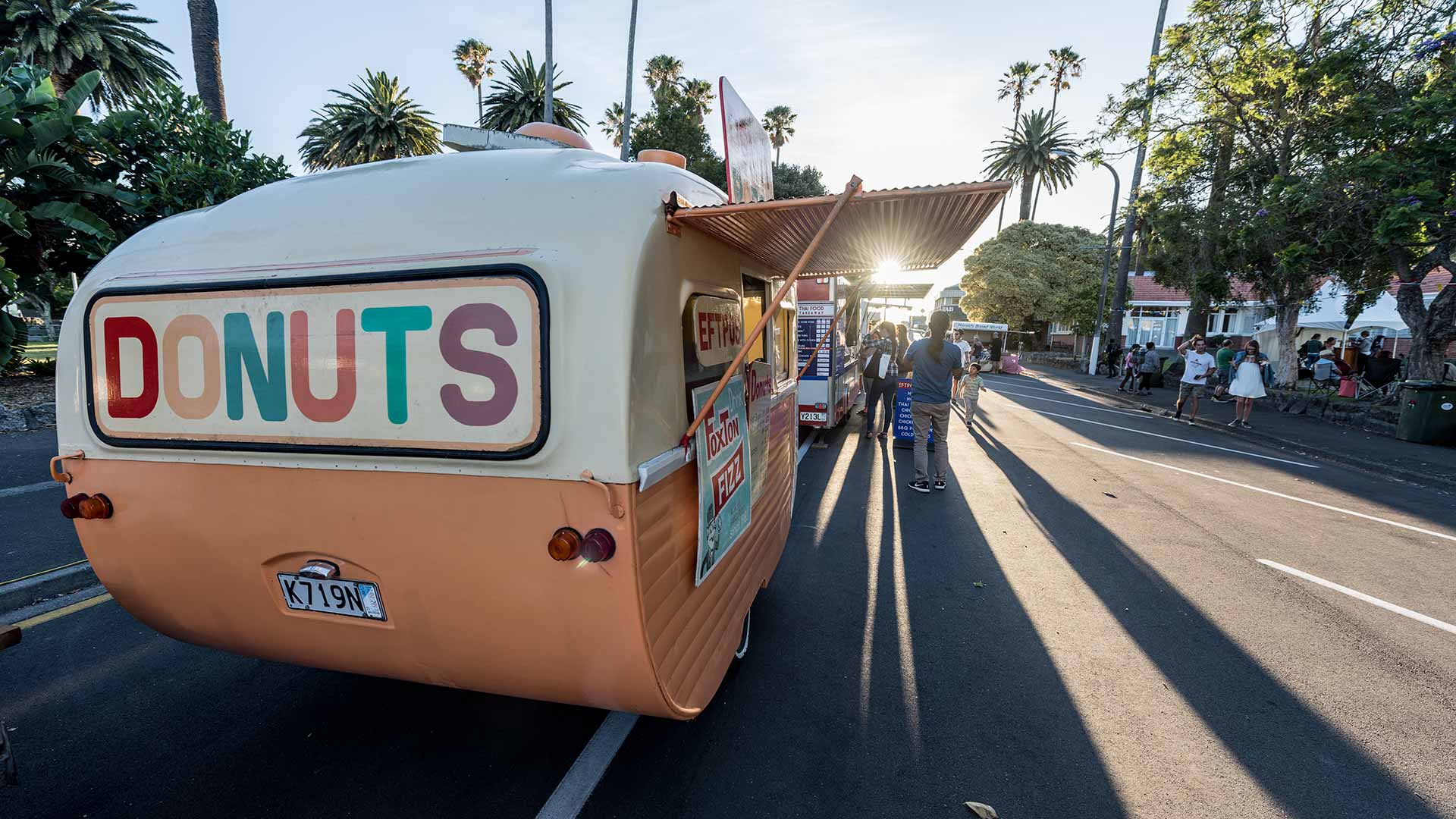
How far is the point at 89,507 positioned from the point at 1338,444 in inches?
618

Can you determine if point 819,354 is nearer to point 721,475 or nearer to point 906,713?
point 906,713

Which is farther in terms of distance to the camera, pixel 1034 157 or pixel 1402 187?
pixel 1034 157

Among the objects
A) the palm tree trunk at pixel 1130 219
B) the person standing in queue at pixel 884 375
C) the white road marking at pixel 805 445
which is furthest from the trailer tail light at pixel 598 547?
the palm tree trunk at pixel 1130 219

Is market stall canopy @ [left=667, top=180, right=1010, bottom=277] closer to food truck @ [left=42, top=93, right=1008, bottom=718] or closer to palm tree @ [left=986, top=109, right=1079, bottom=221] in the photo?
food truck @ [left=42, top=93, right=1008, bottom=718]

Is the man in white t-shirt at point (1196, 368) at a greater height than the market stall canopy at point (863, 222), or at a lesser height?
lesser

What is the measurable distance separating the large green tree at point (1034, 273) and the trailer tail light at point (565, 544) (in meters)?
36.5

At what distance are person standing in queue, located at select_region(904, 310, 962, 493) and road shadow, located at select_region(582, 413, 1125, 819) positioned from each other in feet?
7.66

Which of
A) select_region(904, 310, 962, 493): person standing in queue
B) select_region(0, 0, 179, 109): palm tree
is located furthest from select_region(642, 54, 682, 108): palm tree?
select_region(904, 310, 962, 493): person standing in queue

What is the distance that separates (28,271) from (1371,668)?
17.3 m

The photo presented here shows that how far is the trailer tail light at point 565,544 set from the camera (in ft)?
6.25

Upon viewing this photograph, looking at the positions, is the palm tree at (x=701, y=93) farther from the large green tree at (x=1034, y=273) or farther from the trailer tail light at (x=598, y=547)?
the trailer tail light at (x=598, y=547)

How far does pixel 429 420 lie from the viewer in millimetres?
2010

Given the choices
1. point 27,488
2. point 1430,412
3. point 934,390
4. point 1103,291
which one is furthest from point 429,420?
point 1103,291

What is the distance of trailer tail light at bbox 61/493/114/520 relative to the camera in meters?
2.30
